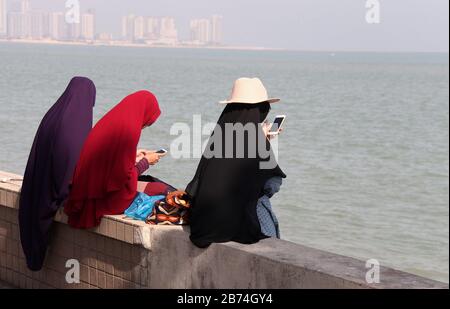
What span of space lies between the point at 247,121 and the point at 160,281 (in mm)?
1006

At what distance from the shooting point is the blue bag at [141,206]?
5.96 metres

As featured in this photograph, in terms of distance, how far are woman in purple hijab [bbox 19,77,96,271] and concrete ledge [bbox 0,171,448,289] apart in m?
0.11

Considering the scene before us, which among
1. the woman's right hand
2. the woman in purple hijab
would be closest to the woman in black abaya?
the woman's right hand

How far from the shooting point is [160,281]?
5.77 metres

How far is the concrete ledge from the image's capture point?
493cm

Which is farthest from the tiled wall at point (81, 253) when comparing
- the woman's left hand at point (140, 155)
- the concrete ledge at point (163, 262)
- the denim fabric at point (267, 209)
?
the denim fabric at point (267, 209)

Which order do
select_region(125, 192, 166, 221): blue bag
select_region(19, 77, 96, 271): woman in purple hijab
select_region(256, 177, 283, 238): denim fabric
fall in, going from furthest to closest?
select_region(19, 77, 96, 271): woman in purple hijab
select_region(125, 192, 166, 221): blue bag
select_region(256, 177, 283, 238): denim fabric

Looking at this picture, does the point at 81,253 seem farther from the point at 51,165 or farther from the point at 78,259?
the point at 51,165

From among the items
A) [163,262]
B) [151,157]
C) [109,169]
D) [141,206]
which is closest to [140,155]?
[151,157]

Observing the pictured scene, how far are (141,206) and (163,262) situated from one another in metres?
0.42

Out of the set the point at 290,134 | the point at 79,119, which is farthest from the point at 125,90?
the point at 79,119

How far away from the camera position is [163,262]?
5738 millimetres

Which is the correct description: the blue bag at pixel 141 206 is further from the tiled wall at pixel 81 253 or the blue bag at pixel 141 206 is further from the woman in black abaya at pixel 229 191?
the woman in black abaya at pixel 229 191

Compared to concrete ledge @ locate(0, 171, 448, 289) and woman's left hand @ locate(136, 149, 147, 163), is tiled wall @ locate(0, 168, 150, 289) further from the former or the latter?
woman's left hand @ locate(136, 149, 147, 163)
